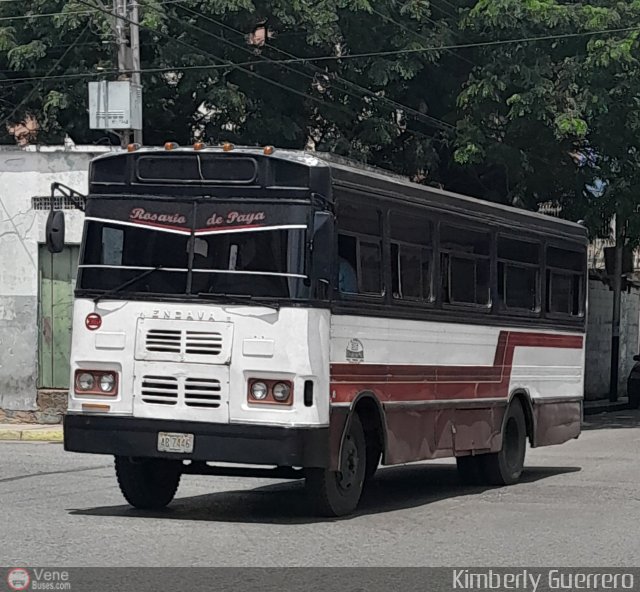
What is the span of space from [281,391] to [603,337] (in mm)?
28321

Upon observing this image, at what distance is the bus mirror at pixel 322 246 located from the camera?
37.6 feet

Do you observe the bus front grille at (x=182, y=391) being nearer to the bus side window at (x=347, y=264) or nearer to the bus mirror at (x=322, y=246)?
the bus mirror at (x=322, y=246)

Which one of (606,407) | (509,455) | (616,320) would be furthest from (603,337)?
(509,455)

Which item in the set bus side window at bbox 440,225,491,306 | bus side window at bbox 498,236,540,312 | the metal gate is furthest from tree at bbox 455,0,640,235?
bus side window at bbox 440,225,491,306

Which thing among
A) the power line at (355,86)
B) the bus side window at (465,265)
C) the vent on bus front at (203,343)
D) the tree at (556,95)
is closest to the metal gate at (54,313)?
the power line at (355,86)

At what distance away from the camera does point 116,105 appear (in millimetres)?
22484

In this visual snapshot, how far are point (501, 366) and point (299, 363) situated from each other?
187 inches

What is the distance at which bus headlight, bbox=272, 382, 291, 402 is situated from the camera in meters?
11.3

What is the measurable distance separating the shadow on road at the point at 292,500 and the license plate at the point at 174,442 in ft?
2.51

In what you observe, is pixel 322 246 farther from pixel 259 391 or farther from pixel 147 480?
pixel 147 480

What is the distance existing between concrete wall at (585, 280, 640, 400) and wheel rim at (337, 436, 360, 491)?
25149 millimetres

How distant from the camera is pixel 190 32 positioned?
26.1 metres

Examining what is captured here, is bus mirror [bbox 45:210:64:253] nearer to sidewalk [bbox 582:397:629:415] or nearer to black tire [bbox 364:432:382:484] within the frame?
black tire [bbox 364:432:382:484]
